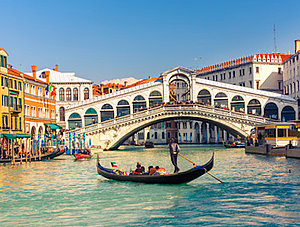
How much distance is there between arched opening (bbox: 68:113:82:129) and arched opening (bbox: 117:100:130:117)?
3.87 metres

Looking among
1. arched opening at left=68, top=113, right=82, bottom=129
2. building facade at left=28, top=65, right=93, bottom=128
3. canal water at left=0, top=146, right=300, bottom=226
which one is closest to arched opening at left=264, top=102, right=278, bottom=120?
arched opening at left=68, top=113, right=82, bottom=129

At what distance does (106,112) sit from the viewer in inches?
1941

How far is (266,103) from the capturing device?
4869 cm

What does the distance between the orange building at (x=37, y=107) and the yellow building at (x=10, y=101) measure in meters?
0.96

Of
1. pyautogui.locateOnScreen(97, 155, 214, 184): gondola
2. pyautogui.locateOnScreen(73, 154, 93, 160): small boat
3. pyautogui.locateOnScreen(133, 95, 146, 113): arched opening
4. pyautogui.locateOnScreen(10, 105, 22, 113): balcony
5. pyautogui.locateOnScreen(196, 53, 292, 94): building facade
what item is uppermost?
pyautogui.locateOnScreen(196, 53, 292, 94): building facade

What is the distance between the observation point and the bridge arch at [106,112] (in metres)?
49.2

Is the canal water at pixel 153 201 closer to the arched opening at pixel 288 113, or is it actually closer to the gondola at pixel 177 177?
the gondola at pixel 177 177

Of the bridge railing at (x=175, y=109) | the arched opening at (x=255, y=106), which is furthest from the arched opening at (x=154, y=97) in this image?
the arched opening at (x=255, y=106)

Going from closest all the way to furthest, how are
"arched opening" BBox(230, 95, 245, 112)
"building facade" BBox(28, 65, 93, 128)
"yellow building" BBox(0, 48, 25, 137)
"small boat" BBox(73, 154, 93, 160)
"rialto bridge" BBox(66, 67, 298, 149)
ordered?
"small boat" BBox(73, 154, 93, 160)
"yellow building" BBox(0, 48, 25, 137)
"rialto bridge" BBox(66, 67, 298, 149)
"arched opening" BBox(230, 95, 245, 112)
"building facade" BBox(28, 65, 93, 128)

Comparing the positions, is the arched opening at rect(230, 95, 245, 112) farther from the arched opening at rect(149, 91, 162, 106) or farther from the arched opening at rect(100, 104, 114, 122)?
the arched opening at rect(100, 104, 114, 122)

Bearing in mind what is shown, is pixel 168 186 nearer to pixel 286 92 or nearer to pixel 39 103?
pixel 39 103

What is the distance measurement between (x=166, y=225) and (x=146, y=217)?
38.0 inches

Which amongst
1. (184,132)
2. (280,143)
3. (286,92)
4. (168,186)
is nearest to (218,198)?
(168,186)

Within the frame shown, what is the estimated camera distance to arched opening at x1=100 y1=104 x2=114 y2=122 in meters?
49.2
